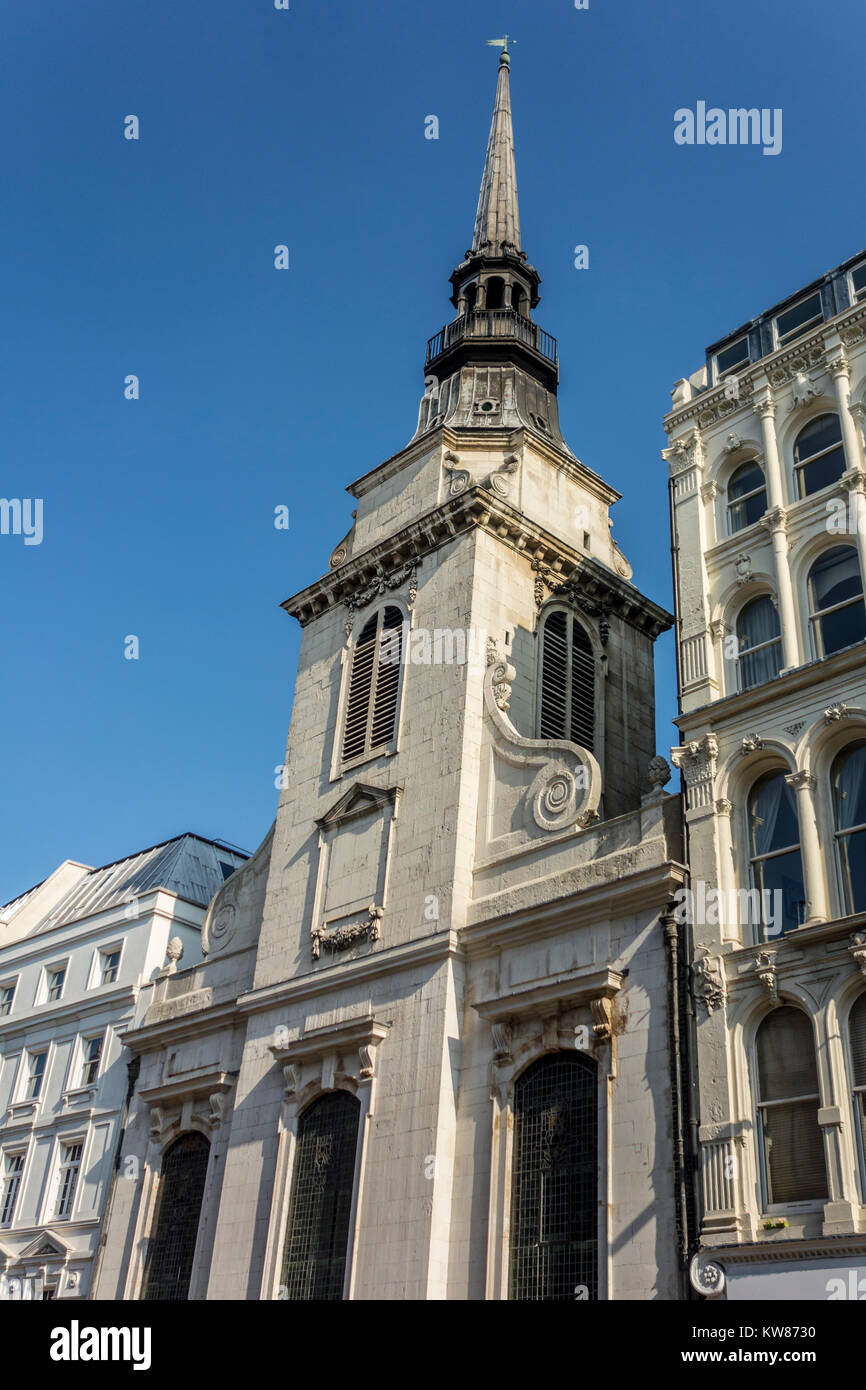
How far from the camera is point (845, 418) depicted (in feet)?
86.5

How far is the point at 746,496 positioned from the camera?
92.1ft

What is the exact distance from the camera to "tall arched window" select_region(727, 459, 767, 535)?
27.8 metres

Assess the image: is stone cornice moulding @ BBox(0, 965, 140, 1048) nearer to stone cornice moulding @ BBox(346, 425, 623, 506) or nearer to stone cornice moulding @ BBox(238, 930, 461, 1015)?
stone cornice moulding @ BBox(238, 930, 461, 1015)

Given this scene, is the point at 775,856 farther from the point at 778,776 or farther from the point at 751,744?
the point at 751,744

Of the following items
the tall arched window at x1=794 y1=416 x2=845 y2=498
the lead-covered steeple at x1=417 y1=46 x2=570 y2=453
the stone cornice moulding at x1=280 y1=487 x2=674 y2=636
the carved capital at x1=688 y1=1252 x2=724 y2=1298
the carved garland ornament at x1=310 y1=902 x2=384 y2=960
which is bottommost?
the carved capital at x1=688 y1=1252 x2=724 y2=1298

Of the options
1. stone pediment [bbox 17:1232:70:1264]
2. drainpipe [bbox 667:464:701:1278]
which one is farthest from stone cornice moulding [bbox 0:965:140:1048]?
drainpipe [bbox 667:464:701:1278]

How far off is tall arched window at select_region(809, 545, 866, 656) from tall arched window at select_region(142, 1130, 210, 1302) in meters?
19.8

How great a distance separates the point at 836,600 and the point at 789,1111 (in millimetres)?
9494

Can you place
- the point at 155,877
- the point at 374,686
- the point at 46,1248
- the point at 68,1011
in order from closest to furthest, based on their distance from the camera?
the point at 374,686, the point at 46,1248, the point at 68,1011, the point at 155,877

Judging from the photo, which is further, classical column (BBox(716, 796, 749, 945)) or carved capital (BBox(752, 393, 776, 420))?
carved capital (BBox(752, 393, 776, 420))

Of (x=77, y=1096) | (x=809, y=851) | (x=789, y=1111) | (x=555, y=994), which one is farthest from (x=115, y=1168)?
(x=809, y=851)

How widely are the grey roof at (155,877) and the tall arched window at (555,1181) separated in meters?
19.7
